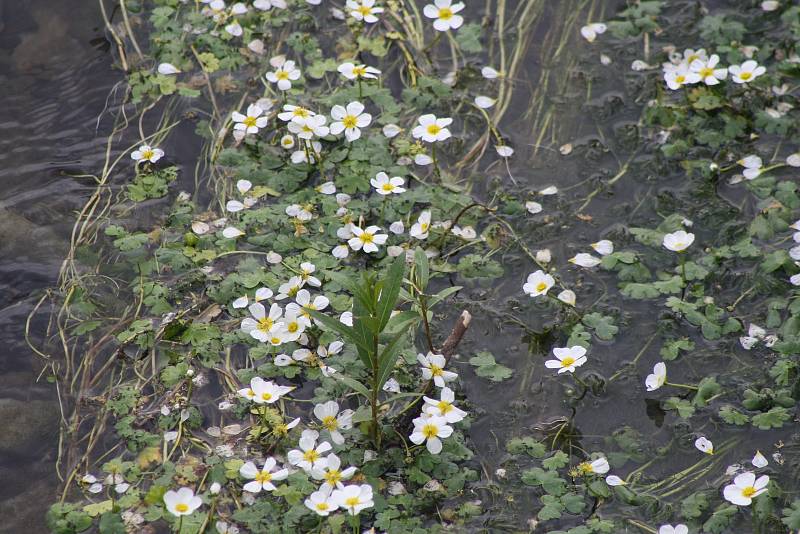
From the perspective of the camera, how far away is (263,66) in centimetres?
454

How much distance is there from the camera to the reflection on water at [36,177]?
3.27m

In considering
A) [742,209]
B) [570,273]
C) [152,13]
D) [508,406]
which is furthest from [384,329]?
[152,13]

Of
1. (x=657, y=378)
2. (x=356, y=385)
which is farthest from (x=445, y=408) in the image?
(x=657, y=378)

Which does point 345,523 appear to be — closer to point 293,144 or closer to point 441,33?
point 293,144

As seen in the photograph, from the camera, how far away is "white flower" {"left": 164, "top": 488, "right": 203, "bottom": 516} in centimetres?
286

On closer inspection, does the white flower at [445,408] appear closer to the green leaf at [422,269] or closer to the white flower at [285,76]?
the green leaf at [422,269]

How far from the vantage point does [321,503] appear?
291 centimetres

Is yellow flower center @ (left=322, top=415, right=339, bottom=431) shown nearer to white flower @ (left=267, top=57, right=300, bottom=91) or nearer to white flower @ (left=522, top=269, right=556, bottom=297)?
white flower @ (left=522, top=269, right=556, bottom=297)

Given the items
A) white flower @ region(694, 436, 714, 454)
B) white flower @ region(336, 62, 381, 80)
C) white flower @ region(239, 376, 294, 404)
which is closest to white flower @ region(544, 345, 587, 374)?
white flower @ region(694, 436, 714, 454)

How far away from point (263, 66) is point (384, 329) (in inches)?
77.7

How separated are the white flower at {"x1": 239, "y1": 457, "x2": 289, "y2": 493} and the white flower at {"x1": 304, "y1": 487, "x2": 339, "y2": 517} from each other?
14 centimetres

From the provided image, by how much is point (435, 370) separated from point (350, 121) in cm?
130

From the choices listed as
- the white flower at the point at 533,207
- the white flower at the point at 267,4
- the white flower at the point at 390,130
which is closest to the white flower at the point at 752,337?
the white flower at the point at 533,207

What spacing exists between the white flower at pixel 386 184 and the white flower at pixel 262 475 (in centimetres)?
131
